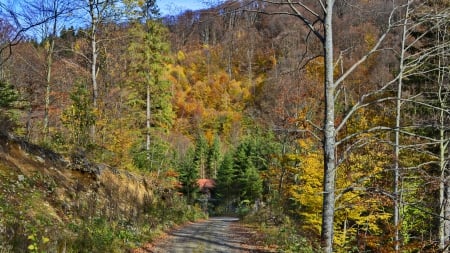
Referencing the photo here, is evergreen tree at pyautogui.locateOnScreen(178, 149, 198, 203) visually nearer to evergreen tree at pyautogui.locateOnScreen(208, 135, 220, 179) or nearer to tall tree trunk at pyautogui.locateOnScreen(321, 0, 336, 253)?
evergreen tree at pyautogui.locateOnScreen(208, 135, 220, 179)

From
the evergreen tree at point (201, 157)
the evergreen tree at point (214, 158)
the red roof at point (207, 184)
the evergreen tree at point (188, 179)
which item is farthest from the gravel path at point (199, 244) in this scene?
the evergreen tree at point (214, 158)

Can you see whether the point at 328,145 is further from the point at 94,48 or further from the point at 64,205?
the point at 94,48

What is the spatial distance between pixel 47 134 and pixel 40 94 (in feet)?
19.8

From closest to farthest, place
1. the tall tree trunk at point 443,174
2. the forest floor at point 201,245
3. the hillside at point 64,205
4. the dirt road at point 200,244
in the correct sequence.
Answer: the tall tree trunk at point 443,174, the hillside at point 64,205, the forest floor at point 201,245, the dirt road at point 200,244

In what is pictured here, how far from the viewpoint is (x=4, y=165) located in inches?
382

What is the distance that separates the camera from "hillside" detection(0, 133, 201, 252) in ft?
23.9

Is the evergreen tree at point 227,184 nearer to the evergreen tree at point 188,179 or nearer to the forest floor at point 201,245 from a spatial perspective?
the evergreen tree at point 188,179

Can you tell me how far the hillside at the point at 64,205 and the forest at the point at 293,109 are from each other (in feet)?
0.30

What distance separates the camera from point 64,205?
10.1 metres

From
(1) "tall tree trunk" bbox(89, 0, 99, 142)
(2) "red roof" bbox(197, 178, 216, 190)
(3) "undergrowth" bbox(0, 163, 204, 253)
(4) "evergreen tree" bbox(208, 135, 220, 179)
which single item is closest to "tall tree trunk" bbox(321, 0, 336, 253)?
(3) "undergrowth" bbox(0, 163, 204, 253)

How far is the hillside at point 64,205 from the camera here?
7.29 m

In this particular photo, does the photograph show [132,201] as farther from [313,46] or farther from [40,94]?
[313,46]

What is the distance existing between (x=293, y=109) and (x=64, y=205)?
1561cm

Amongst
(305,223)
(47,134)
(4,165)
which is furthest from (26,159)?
(305,223)
